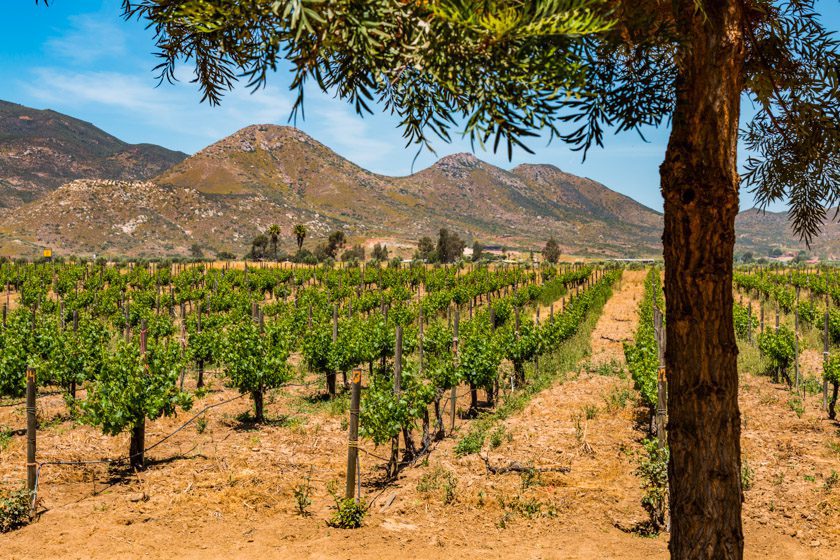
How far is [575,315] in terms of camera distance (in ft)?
79.9

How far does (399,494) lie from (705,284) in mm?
6789

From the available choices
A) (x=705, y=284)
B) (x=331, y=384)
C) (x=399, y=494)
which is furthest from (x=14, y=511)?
(x=331, y=384)

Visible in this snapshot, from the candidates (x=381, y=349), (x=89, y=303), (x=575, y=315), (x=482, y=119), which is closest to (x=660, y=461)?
(x=482, y=119)

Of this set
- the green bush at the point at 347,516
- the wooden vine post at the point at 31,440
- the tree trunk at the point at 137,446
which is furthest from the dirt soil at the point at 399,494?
the wooden vine post at the point at 31,440

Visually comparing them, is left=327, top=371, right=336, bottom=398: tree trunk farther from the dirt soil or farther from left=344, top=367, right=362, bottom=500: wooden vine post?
left=344, top=367, right=362, bottom=500: wooden vine post

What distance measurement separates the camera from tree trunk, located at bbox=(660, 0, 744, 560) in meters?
3.19

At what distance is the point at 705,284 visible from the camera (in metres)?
3.27

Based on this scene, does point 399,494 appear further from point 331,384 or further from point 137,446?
point 331,384

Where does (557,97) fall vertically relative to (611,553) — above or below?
above

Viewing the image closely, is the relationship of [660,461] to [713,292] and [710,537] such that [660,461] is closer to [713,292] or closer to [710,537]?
[710,537]

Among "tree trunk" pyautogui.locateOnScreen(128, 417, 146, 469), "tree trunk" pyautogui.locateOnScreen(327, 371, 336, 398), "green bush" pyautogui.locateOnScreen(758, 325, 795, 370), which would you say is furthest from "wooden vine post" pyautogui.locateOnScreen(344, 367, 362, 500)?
"green bush" pyautogui.locateOnScreen(758, 325, 795, 370)

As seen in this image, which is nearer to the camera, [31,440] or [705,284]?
[705,284]

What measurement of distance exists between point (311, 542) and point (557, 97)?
6.58m

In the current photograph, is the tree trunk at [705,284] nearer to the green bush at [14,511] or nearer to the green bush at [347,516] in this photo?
the green bush at [347,516]
